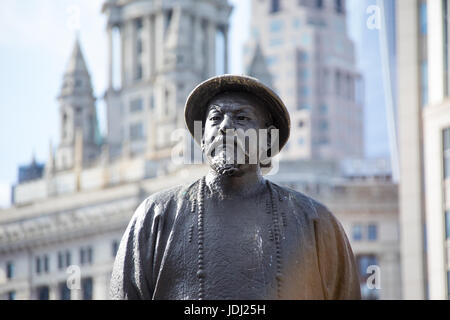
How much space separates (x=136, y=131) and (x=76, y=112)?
996 centimetres

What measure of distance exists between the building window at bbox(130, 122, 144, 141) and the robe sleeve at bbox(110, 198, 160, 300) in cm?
17128

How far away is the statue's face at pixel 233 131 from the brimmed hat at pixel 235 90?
0.05 m

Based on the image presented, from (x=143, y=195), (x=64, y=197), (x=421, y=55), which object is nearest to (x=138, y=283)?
(x=421, y=55)

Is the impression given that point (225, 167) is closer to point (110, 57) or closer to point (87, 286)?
point (87, 286)

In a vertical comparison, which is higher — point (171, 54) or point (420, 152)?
point (171, 54)

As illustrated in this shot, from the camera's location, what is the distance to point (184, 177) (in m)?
125

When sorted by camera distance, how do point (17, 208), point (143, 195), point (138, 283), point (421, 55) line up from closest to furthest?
point (138, 283) < point (421, 55) < point (143, 195) < point (17, 208)

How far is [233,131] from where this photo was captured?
9969mm

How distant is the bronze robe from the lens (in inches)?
383

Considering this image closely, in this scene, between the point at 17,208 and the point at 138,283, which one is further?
the point at 17,208

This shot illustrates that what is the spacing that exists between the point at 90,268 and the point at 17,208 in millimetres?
22242

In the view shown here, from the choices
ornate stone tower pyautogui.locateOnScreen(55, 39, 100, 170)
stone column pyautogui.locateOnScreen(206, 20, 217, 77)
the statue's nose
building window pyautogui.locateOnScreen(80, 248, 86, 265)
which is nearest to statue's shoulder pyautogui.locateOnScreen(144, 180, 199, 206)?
the statue's nose

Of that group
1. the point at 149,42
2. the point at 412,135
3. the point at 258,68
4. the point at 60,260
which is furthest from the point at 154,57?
the point at 412,135
